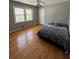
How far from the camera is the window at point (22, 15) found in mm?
6578

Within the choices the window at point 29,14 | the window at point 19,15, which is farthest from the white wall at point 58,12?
the window at point 19,15

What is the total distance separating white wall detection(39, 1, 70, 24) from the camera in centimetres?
642

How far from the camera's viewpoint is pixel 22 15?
24.0ft

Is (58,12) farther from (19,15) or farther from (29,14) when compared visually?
(19,15)

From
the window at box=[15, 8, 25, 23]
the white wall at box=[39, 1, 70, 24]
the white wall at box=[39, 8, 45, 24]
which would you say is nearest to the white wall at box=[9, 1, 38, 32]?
the window at box=[15, 8, 25, 23]

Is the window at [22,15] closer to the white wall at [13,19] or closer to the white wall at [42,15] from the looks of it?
the white wall at [13,19]

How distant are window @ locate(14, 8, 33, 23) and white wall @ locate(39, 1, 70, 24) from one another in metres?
1.70

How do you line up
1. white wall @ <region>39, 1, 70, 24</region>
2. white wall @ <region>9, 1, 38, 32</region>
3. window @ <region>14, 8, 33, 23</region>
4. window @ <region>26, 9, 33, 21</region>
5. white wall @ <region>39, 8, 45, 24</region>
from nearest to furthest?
1. white wall @ <region>9, 1, 38, 32</region>
2. white wall @ <region>39, 1, 70, 24</region>
3. window @ <region>14, 8, 33, 23</region>
4. window @ <region>26, 9, 33, 21</region>
5. white wall @ <region>39, 8, 45, 24</region>

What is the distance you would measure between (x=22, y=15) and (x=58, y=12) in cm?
313

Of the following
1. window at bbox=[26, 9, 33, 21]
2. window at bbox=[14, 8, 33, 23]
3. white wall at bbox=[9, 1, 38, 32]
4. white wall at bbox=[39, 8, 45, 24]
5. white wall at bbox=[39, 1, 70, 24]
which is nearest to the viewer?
white wall at bbox=[9, 1, 38, 32]

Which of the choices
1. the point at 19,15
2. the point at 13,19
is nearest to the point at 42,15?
the point at 19,15

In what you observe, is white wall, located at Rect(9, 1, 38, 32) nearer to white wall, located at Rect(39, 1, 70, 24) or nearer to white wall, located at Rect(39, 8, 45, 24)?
white wall, located at Rect(39, 8, 45, 24)
